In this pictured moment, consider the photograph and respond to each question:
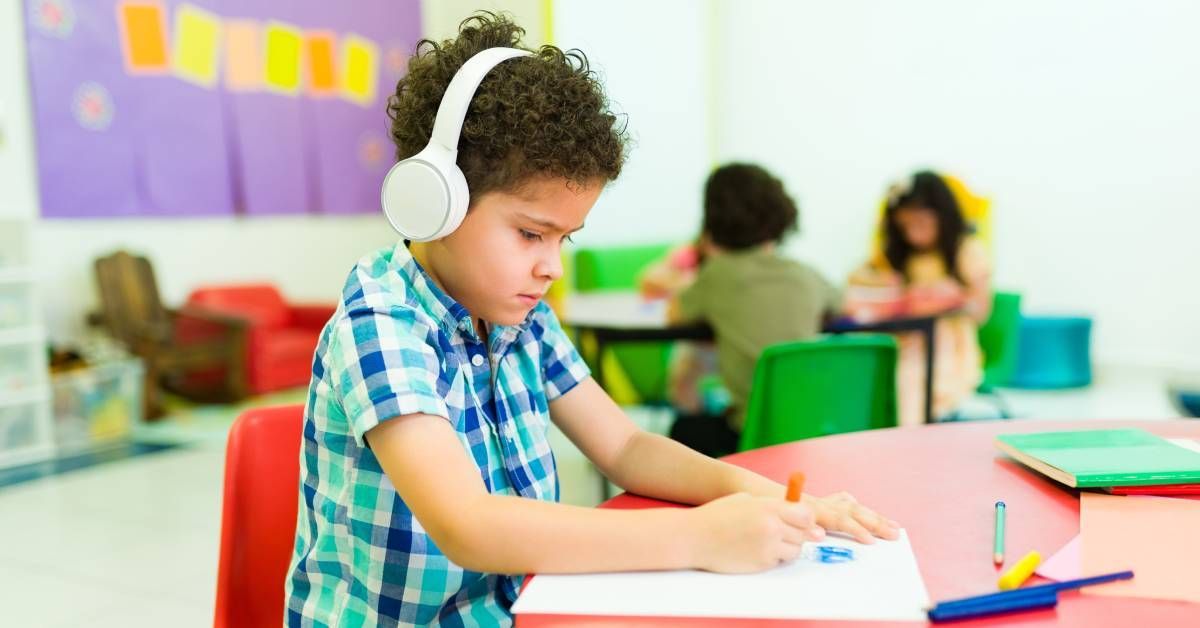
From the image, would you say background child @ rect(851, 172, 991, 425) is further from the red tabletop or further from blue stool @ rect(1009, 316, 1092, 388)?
the red tabletop

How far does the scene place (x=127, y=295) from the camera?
4.55 metres

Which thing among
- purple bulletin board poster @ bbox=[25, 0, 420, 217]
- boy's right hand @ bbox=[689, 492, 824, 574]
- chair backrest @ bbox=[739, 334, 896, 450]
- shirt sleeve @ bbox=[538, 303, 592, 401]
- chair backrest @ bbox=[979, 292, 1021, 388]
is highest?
purple bulletin board poster @ bbox=[25, 0, 420, 217]

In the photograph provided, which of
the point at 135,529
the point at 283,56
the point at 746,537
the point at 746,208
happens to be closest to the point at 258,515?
the point at 746,537

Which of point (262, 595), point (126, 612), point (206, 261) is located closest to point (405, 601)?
point (262, 595)

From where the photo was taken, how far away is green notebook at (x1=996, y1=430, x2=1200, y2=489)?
36.2 inches

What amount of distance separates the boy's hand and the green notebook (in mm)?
228

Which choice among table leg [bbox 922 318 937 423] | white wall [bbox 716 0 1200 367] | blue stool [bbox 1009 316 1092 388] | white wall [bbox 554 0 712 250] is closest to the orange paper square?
table leg [bbox 922 318 937 423]

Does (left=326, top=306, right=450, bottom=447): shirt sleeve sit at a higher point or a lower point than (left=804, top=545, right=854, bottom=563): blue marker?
higher

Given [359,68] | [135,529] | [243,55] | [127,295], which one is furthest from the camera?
[359,68]

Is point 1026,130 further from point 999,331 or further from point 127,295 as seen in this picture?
point 127,295

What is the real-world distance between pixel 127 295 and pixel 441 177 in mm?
4287

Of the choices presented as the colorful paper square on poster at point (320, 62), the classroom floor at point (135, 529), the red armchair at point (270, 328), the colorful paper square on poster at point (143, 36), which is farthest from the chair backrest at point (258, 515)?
the colorful paper square on poster at point (320, 62)

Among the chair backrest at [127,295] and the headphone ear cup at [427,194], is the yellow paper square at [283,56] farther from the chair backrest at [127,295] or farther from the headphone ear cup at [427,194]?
the headphone ear cup at [427,194]

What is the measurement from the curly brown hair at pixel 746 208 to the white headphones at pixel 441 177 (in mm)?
1628
